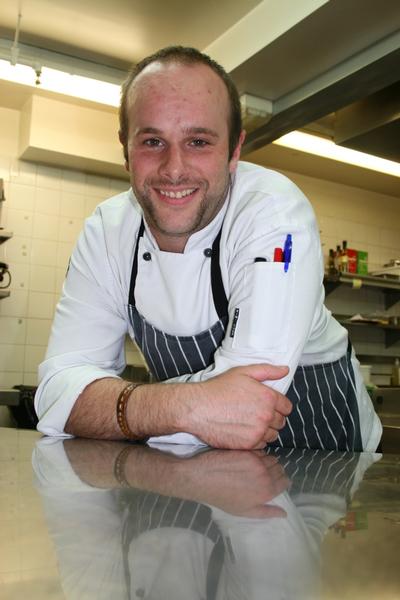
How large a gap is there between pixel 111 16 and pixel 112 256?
2177mm

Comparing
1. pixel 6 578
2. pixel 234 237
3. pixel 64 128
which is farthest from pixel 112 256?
pixel 64 128

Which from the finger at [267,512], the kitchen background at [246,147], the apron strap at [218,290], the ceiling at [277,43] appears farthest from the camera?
the kitchen background at [246,147]

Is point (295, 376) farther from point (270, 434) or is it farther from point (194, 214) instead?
point (194, 214)

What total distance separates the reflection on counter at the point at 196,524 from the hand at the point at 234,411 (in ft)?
0.53

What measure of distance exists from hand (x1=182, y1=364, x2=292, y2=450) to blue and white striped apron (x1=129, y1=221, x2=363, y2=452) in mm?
257

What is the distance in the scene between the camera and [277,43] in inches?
106

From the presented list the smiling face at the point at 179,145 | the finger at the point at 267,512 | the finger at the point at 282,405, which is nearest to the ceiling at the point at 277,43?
the smiling face at the point at 179,145

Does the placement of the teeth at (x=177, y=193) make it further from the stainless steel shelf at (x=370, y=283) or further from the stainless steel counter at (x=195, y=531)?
the stainless steel shelf at (x=370, y=283)

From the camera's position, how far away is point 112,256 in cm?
141

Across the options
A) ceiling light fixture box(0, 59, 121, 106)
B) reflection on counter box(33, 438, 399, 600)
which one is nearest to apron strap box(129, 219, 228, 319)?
reflection on counter box(33, 438, 399, 600)

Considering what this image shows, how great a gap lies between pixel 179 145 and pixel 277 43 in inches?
65.2

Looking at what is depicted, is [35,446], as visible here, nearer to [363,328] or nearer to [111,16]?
[111,16]

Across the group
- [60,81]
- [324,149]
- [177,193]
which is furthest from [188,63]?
[324,149]

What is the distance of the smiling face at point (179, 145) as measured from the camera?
129 cm
